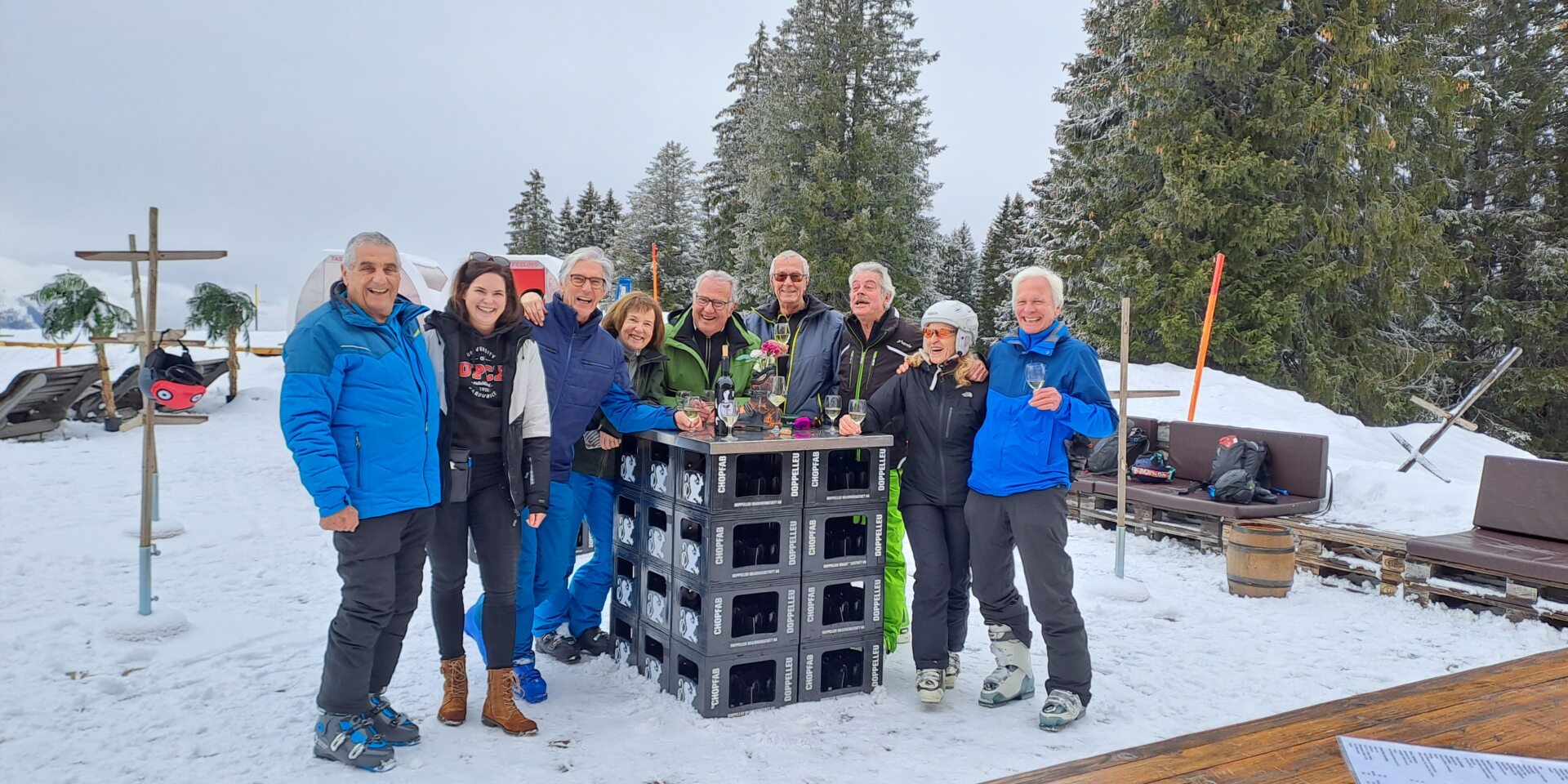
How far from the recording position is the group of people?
136 inches

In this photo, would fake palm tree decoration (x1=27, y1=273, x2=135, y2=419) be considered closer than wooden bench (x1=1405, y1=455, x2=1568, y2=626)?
No

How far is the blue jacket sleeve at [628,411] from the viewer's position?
4.42 metres

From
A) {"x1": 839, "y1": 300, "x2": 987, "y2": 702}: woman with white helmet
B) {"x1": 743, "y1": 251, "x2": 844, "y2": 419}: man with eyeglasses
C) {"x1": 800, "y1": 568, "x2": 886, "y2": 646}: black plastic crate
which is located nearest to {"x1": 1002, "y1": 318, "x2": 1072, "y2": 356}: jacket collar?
{"x1": 839, "y1": 300, "x2": 987, "y2": 702}: woman with white helmet

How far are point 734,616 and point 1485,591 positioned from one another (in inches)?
200

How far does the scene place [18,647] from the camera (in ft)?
15.5

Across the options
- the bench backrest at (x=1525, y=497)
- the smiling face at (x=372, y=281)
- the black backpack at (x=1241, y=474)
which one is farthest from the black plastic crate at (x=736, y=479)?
the bench backrest at (x=1525, y=497)

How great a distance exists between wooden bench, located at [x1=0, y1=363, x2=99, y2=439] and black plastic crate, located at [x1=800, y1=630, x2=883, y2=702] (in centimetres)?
1283

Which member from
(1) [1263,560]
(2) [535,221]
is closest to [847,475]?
(1) [1263,560]

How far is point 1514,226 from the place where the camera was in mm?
18438

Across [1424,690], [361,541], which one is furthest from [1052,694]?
[361,541]

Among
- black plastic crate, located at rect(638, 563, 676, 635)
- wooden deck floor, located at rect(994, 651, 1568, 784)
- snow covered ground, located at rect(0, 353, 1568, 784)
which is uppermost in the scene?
wooden deck floor, located at rect(994, 651, 1568, 784)

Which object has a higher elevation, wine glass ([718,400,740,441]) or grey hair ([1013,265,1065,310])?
grey hair ([1013,265,1065,310])

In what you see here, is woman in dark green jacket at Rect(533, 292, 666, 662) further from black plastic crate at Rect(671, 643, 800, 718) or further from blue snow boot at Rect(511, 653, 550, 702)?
black plastic crate at Rect(671, 643, 800, 718)

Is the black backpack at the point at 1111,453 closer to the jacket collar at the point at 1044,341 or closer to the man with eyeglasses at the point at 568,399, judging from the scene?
the jacket collar at the point at 1044,341
